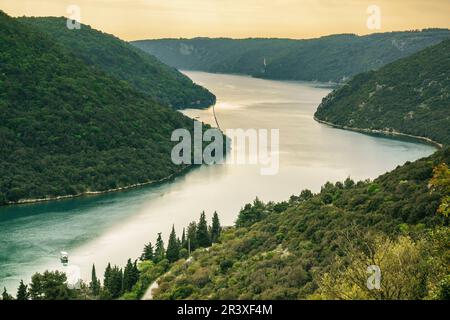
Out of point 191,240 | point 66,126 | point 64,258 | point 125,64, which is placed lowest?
point 64,258

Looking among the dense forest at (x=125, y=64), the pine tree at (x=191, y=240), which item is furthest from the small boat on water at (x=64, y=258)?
the dense forest at (x=125, y=64)

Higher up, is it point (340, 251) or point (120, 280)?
point (340, 251)

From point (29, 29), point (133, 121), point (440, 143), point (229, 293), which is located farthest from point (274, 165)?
point (229, 293)

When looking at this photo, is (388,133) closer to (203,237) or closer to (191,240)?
(203,237)

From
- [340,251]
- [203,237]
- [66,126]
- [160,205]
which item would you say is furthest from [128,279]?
[66,126]

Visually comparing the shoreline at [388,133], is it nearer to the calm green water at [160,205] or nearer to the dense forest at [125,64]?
the calm green water at [160,205]

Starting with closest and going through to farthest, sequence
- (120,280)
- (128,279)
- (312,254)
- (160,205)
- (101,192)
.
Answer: (312,254)
(120,280)
(128,279)
(160,205)
(101,192)

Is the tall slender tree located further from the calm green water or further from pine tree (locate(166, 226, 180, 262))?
the calm green water
